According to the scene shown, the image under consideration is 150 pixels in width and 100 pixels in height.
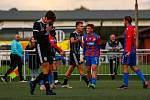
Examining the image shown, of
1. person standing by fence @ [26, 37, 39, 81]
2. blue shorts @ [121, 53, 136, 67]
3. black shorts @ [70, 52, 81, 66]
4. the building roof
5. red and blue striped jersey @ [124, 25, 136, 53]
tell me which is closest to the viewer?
red and blue striped jersey @ [124, 25, 136, 53]

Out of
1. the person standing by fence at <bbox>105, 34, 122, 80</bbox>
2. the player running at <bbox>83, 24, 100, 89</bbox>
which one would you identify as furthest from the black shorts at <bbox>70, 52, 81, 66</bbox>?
the person standing by fence at <bbox>105, 34, 122, 80</bbox>

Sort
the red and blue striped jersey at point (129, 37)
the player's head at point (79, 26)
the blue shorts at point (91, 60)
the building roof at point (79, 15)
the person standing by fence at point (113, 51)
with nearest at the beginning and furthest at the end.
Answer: the red and blue striped jersey at point (129, 37)
the player's head at point (79, 26)
the blue shorts at point (91, 60)
the person standing by fence at point (113, 51)
the building roof at point (79, 15)

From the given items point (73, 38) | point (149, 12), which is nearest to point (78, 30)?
point (73, 38)

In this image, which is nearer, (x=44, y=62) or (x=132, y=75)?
(x=44, y=62)

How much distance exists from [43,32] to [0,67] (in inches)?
438

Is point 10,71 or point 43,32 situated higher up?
point 43,32

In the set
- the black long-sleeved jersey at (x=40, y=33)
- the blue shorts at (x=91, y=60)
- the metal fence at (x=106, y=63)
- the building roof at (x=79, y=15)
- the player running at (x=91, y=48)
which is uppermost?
the building roof at (x=79, y=15)

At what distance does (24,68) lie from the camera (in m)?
22.3

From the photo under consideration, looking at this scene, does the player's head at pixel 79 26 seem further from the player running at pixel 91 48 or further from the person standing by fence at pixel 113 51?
the person standing by fence at pixel 113 51

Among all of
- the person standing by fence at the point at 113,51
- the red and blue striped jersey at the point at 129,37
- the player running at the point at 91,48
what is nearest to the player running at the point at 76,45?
the player running at the point at 91,48

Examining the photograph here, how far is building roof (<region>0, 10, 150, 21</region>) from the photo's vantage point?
319 feet

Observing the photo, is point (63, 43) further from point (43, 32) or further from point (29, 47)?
point (43, 32)

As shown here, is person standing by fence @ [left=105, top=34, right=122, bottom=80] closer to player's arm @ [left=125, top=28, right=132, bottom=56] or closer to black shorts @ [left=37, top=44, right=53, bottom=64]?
player's arm @ [left=125, top=28, right=132, bottom=56]

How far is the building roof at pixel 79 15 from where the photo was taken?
3829 inches
